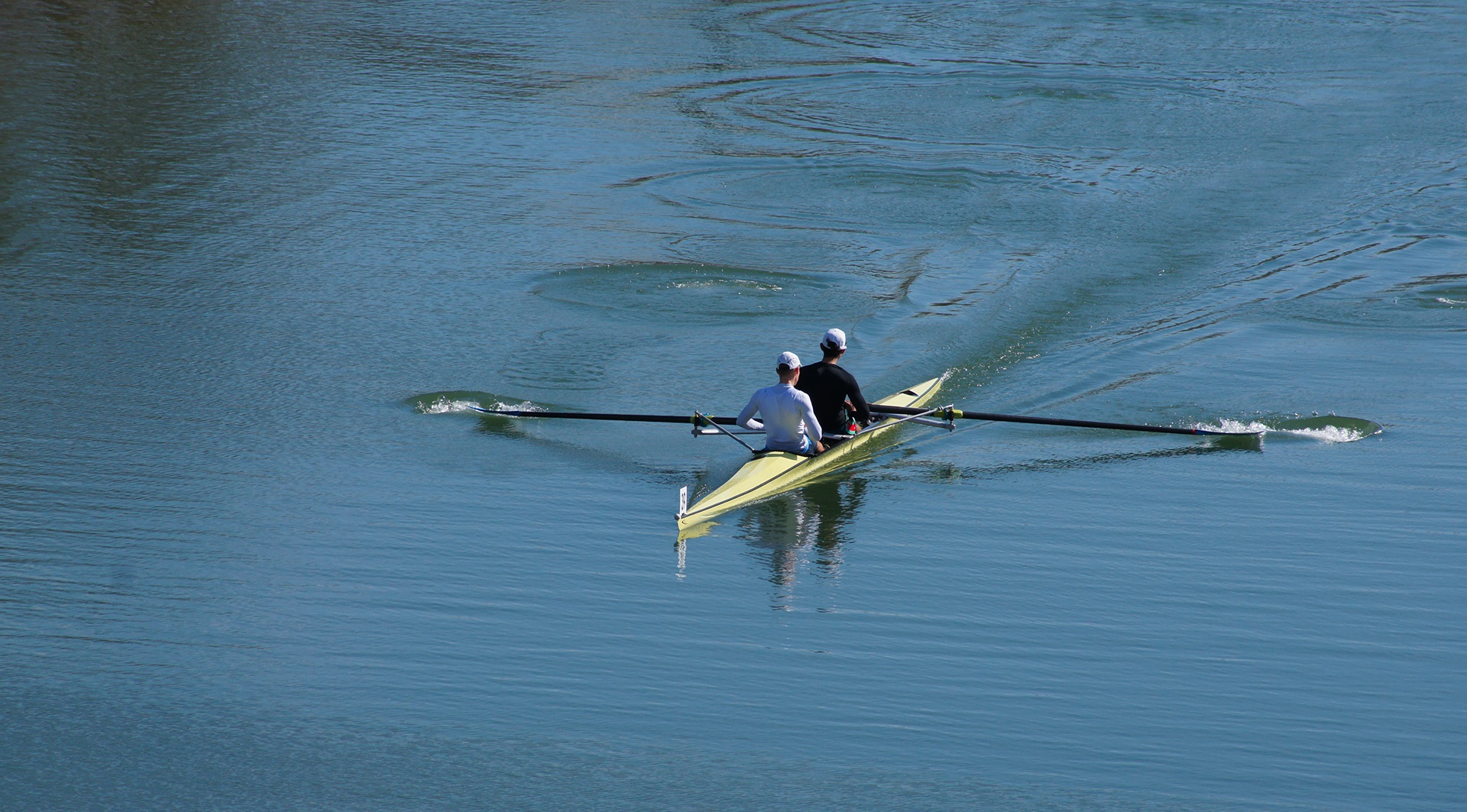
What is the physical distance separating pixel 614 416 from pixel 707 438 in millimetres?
1031

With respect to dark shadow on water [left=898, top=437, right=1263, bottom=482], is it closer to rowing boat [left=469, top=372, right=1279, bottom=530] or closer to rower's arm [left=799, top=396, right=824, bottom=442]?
rowing boat [left=469, top=372, right=1279, bottom=530]

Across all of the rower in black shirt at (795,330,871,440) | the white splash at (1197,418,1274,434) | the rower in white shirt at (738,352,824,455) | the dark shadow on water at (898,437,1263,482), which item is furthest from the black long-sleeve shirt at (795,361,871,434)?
the white splash at (1197,418,1274,434)

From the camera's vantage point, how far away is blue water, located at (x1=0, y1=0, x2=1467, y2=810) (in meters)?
7.14

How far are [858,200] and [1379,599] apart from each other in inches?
463

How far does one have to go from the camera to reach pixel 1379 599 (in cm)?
871

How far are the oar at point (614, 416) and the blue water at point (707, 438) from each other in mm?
183

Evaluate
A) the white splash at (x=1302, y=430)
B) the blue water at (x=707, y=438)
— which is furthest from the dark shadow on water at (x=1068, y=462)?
the white splash at (x=1302, y=430)

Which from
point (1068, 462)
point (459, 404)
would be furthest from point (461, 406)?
point (1068, 462)

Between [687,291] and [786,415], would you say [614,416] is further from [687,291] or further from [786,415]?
[687,291]

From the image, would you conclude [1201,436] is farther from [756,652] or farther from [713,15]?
[713,15]

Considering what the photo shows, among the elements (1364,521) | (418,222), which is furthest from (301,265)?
(1364,521)

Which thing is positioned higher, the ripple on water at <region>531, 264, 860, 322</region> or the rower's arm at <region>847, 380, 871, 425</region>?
the ripple on water at <region>531, 264, 860, 322</region>

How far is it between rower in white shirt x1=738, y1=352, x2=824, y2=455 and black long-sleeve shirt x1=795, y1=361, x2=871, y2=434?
0.59 feet

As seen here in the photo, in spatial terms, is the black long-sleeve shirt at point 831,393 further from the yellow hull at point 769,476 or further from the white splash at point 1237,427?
the white splash at point 1237,427
